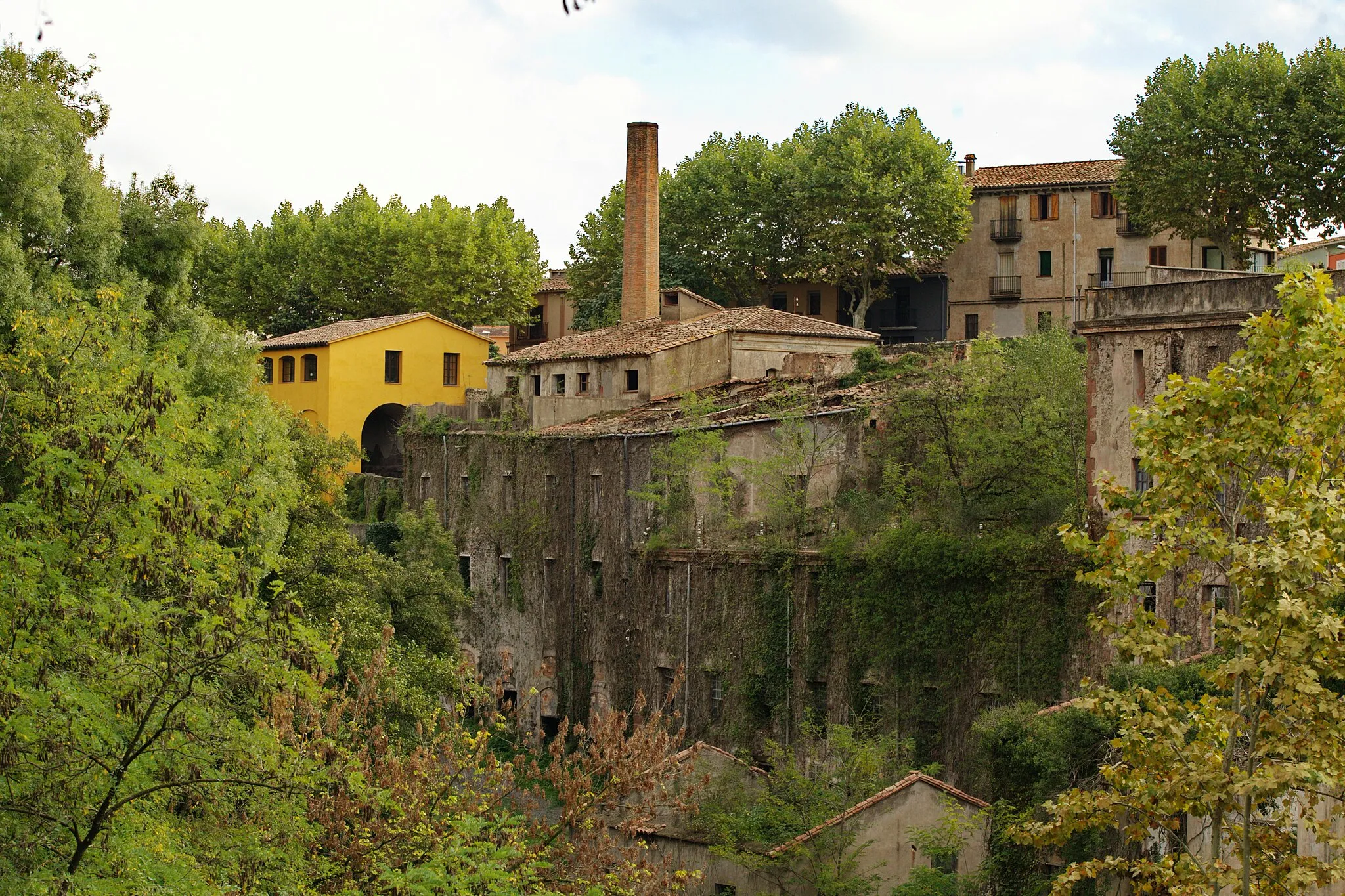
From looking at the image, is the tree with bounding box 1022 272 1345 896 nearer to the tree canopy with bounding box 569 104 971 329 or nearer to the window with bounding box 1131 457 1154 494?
the window with bounding box 1131 457 1154 494

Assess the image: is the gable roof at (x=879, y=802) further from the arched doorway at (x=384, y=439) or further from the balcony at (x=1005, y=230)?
the balcony at (x=1005, y=230)

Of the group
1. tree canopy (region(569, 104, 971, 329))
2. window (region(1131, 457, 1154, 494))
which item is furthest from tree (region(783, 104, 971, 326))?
window (region(1131, 457, 1154, 494))

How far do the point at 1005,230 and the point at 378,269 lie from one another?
2447 cm

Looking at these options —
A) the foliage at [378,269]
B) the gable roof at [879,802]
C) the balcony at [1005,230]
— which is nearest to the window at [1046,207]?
the balcony at [1005,230]

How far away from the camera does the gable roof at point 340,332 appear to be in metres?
51.7

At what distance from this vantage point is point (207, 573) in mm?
15258

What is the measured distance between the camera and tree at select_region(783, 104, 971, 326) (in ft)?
185

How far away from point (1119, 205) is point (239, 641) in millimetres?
46612

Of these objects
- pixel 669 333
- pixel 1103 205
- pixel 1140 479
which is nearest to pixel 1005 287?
pixel 1103 205

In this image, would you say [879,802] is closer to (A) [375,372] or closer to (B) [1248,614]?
(B) [1248,614]

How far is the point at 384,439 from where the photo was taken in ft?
178

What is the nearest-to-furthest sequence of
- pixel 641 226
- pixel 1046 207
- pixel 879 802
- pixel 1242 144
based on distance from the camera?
pixel 879 802 → pixel 1242 144 → pixel 641 226 → pixel 1046 207

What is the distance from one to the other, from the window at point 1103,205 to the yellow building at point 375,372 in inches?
847

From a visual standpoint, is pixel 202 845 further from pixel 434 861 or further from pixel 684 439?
pixel 684 439
